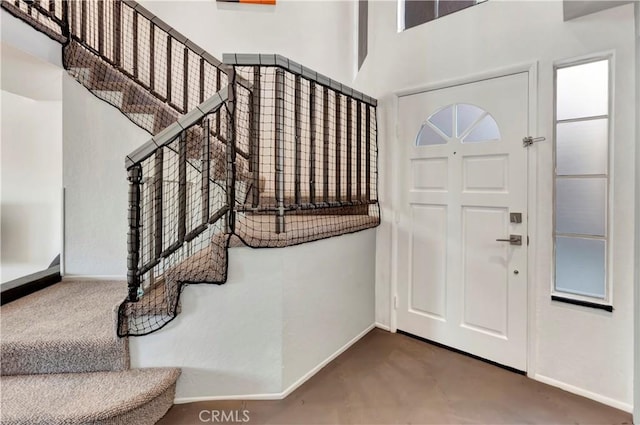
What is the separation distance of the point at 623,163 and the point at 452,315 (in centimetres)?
145

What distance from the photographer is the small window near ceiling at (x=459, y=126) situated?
2199 mm

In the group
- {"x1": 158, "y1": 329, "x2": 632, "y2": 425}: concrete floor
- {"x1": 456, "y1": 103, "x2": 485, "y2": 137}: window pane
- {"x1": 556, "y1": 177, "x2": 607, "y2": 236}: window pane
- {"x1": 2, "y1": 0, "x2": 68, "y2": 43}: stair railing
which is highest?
{"x1": 2, "y1": 0, "x2": 68, "y2": 43}: stair railing

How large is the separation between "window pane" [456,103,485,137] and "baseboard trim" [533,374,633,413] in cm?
177

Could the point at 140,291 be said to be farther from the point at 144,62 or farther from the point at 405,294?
the point at 144,62

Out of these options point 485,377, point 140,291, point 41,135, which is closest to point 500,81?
point 485,377

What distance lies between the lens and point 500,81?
2.12m

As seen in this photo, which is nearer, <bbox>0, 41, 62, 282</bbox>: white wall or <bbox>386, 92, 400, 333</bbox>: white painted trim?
<bbox>386, 92, 400, 333</bbox>: white painted trim

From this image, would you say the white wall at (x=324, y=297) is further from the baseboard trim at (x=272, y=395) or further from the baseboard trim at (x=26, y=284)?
the baseboard trim at (x=26, y=284)

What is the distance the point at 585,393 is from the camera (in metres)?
1.83

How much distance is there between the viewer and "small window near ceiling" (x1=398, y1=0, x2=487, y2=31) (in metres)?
2.32

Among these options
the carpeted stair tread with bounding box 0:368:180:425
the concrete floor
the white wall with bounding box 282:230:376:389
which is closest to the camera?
the carpeted stair tread with bounding box 0:368:180:425

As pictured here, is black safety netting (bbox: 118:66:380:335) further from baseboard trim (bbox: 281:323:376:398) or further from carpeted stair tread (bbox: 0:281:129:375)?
baseboard trim (bbox: 281:323:376:398)

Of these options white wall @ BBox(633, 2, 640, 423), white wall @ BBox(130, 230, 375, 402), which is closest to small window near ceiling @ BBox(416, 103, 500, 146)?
white wall @ BBox(633, 2, 640, 423)

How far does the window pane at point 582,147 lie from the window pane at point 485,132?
36 centimetres
